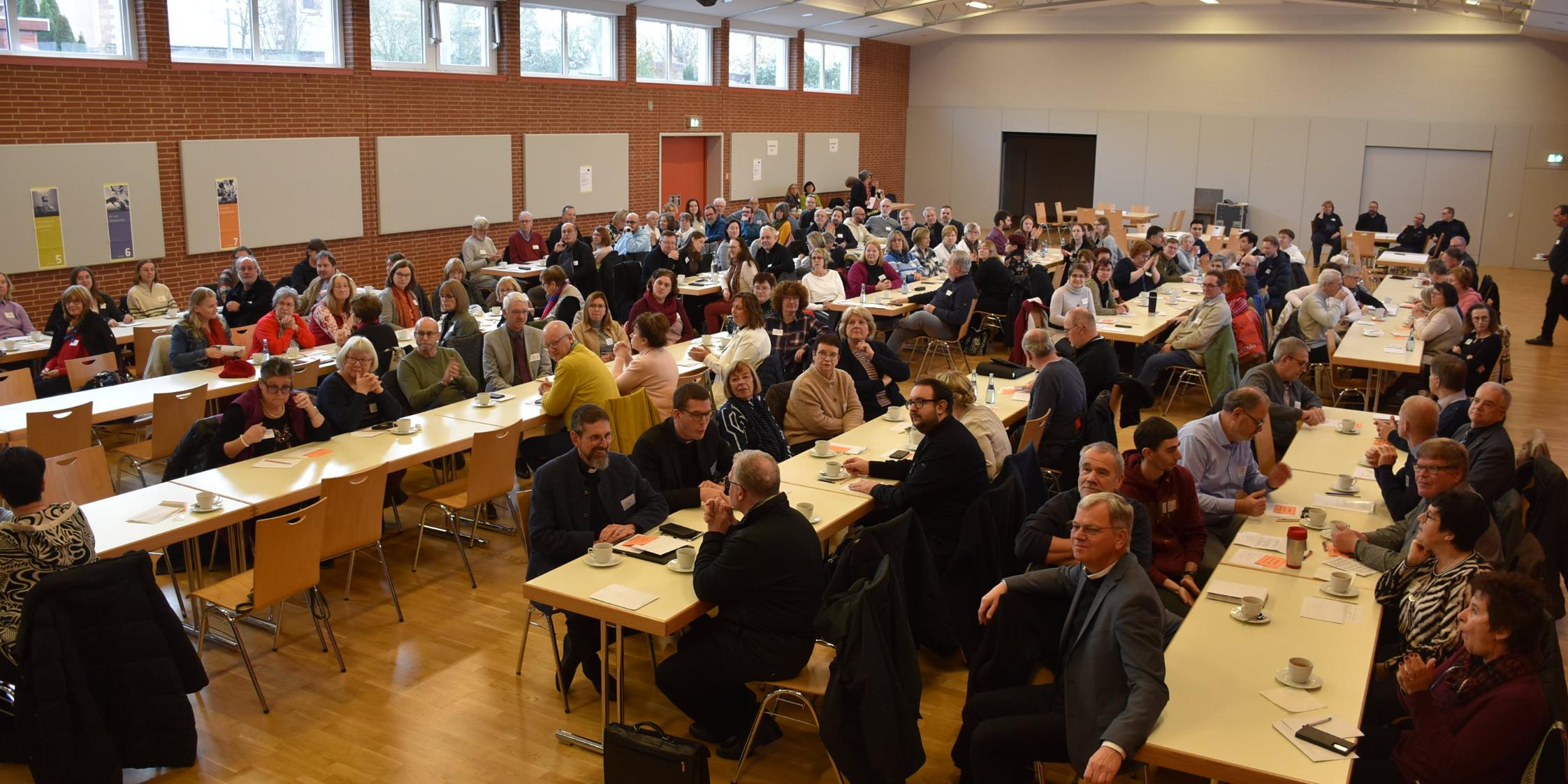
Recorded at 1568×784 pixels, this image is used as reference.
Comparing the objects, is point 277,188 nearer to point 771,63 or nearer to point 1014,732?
point 771,63

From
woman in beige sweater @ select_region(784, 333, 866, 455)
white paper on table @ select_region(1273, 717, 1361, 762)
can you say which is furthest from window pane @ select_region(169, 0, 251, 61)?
white paper on table @ select_region(1273, 717, 1361, 762)

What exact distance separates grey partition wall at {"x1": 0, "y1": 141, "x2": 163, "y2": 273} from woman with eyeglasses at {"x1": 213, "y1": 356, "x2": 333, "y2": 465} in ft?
20.6

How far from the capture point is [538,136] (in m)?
16.4

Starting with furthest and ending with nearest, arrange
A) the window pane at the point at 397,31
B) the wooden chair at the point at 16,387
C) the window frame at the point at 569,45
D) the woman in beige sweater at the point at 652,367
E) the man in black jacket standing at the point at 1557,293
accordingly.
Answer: the window frame at the point at 569,45 < the window pane at the point at 397,31 < the man in black jacket standing at the point at 1557,293 < the wooden chair at the point at 16,387 < the woman in beige sweater at the point at 652,367

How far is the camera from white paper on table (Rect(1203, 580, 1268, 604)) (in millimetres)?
4363

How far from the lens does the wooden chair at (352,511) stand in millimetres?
5410

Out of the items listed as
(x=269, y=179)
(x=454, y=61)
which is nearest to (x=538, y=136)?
(x=454, y=61)

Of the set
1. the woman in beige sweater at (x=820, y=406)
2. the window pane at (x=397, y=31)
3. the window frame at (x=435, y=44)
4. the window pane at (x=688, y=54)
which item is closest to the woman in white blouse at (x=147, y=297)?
the window frame at (x=435, y=44)

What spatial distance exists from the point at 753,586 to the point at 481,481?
8.57 ft

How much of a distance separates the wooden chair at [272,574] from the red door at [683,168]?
1463 centimetres

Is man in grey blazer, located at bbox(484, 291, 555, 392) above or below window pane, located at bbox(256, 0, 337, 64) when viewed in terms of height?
below

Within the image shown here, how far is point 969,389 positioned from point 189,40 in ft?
33.6

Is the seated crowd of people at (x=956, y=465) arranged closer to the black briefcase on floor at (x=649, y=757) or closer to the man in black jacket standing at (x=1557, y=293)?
the black briefcase on floor at (x=649, y=757)

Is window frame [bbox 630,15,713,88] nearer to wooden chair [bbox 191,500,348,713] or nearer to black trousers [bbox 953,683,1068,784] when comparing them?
wooden chair [bbox 191,500,348,713]
